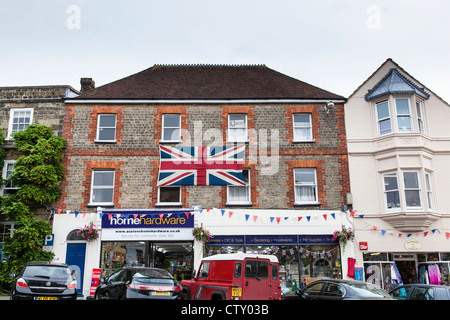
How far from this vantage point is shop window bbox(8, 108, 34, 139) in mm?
20438

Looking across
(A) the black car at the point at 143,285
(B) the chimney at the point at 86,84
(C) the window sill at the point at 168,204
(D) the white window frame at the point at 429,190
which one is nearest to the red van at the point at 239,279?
(A) the black car at the point at 143,285

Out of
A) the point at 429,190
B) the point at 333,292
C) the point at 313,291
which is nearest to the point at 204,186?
the point at 313,291

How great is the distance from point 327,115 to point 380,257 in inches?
284

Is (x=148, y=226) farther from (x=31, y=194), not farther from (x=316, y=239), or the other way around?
(x=316, y=239)

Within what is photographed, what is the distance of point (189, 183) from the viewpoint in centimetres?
1962

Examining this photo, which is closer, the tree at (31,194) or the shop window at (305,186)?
the tree at (31,194)

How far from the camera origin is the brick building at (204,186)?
1888 centimetres

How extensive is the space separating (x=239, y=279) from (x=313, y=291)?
2393 mm

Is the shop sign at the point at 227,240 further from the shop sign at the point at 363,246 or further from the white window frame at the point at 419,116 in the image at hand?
the white window frame at the point at 419,116

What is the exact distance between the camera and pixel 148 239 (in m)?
18.8

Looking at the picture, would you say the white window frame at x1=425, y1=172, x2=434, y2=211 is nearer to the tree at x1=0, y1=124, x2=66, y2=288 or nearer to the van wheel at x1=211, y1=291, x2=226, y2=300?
the van wheel at x1=211, y1=291, x2=226, y2=300

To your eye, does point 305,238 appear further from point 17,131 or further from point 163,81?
point 17,131

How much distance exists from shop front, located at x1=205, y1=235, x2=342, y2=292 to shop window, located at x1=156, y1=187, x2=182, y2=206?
261 centimetres

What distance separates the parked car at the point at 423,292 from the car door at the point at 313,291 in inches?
86.2
